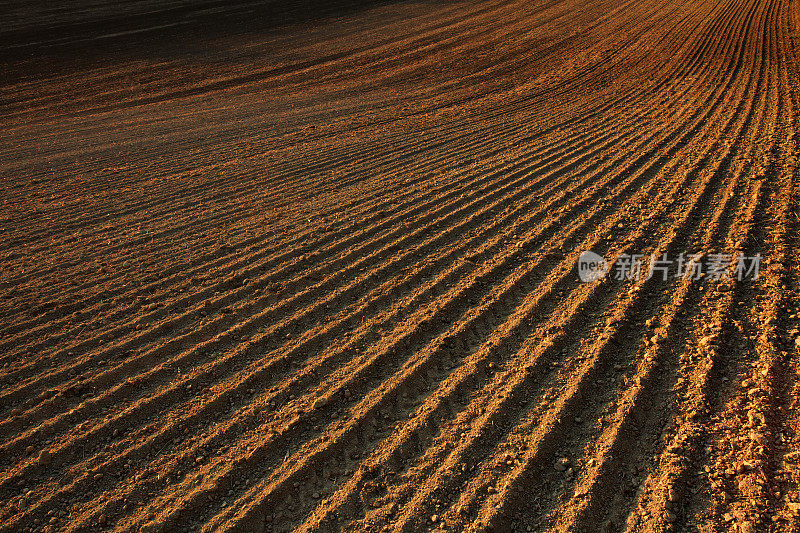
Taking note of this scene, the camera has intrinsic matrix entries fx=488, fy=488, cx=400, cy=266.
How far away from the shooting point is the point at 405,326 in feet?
12.3

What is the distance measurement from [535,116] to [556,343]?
622 centimetres

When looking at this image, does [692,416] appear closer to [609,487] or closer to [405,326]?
[609,487]

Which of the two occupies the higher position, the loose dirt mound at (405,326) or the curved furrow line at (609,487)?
the loose dirt mound at (405,326)

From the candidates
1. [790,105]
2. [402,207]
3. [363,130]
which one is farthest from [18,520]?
[790,105]

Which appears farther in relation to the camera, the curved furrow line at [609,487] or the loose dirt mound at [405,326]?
the loose dirt mound at [405,326]

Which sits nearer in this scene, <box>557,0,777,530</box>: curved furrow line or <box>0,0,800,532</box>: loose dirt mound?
<box>557,0,777,530</box>: curved furrow line

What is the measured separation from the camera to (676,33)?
14539mm

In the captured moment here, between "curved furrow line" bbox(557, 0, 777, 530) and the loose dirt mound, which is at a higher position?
the loose dirt mound

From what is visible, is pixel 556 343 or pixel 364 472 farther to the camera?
pixel 556 343

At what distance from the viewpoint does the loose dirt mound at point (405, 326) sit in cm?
263

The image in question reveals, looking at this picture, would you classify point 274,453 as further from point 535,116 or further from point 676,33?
point 676,33

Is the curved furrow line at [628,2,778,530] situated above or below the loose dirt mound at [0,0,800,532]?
below

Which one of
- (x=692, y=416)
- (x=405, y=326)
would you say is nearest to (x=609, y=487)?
(x=692, y=416)

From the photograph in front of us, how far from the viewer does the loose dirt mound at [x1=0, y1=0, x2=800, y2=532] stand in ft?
8.62
